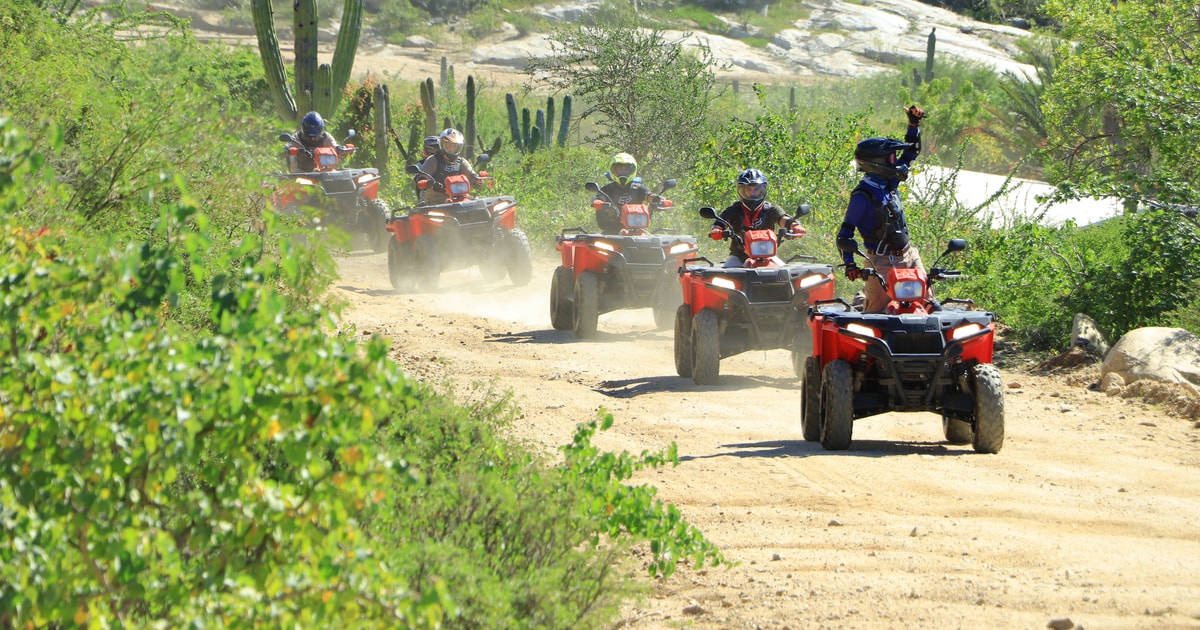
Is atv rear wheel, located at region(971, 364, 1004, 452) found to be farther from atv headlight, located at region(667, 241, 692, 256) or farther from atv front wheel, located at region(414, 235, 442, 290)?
atv front wheel, located at region(414, 235, 442, 290)

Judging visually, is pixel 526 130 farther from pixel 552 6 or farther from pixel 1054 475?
pixel 552 6

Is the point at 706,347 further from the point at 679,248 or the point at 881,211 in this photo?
the point at 679,248

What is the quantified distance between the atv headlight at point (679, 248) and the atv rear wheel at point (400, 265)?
5.18 m

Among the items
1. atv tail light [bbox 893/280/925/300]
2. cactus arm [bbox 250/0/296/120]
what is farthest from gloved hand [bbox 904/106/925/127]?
cactus arm [bbox 250/0/296/120]

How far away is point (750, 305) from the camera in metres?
10.9

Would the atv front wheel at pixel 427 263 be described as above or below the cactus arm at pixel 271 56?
below

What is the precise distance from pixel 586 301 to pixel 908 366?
603 centimetres

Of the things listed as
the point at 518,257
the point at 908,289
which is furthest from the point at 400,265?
the point at 908,289

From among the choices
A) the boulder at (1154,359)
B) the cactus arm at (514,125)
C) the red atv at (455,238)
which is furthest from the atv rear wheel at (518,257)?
the cactus arm at (514,125)

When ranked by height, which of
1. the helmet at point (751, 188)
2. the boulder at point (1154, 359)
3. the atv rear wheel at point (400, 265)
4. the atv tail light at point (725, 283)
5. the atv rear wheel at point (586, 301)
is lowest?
the atv rear wheel at point (400, 265)

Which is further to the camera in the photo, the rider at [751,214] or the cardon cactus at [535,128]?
the cardon cactus at [535,128]

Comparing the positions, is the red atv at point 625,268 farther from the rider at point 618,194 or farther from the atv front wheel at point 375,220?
the atv front wheel at point 375,220

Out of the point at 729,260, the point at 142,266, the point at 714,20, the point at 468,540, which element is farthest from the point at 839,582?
the point at 714,20

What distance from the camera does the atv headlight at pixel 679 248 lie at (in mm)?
13695
